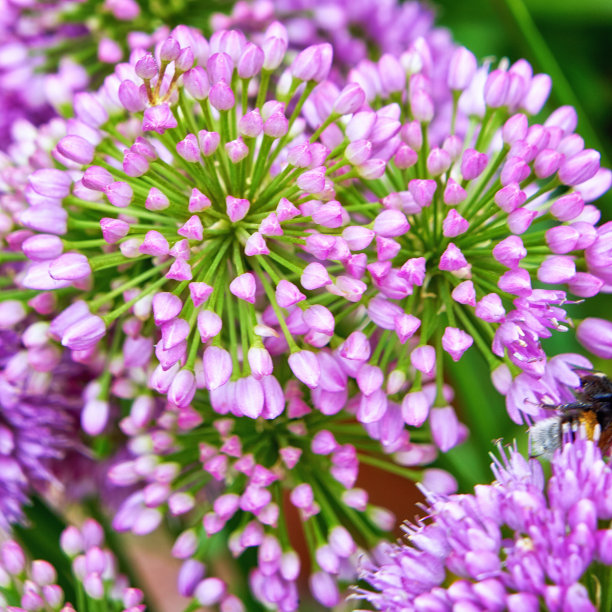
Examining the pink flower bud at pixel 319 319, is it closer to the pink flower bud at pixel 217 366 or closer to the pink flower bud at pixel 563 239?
the pink flower bud at pixel 217 366

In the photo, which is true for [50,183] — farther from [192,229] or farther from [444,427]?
[444,427]

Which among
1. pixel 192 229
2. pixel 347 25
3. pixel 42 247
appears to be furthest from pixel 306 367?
pixel 347 25

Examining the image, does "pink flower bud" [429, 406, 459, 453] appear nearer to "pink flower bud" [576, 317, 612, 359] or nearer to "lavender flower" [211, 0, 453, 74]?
"pink flower bud" [576, 317, 612, 359]

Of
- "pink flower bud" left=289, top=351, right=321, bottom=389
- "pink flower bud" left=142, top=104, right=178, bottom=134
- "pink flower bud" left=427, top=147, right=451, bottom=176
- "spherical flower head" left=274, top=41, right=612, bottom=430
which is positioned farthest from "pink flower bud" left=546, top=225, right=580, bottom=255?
"pink flower bud" left=142, top=104, right=178, bottom=134

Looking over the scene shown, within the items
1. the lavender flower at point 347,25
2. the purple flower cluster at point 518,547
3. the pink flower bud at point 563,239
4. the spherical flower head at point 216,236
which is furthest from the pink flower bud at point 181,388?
the lavender flower at point 347,25

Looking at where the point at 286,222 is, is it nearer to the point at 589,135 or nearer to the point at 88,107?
the point at 88,107

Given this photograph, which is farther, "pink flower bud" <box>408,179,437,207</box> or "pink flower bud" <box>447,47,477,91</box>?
"pink flower bud" <box>447,47,477,91</box>
